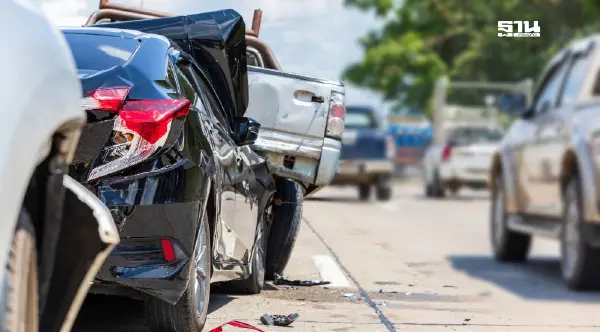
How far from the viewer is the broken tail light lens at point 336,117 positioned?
34.5ft

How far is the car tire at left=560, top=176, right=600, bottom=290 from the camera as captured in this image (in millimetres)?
10648

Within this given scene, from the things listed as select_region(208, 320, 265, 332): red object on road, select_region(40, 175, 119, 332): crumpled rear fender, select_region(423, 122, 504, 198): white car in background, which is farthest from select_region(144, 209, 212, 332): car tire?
select_region(423, 122, 504, 198): white car in background

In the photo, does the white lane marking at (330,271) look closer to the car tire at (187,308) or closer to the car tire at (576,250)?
the car tire at (576,250)

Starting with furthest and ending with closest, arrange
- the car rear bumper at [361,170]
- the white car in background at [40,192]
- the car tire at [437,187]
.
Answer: the car tire at [437,187]
the car rear bumper at [361,170]
the white car in background at [40,192]

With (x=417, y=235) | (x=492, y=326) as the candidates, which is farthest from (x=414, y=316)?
(x=417, y=235)

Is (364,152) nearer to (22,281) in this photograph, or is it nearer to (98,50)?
(98,50)

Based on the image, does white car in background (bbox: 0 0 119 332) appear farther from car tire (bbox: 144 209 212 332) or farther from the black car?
car tire (bbox: 144 209 212 332)

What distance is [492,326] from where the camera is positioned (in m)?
8.43

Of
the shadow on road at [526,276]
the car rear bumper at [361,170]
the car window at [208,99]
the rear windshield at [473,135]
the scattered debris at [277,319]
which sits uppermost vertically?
the car window at [208,99]

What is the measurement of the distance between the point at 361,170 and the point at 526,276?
15.0 m

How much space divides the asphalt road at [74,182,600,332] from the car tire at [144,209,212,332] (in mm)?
588

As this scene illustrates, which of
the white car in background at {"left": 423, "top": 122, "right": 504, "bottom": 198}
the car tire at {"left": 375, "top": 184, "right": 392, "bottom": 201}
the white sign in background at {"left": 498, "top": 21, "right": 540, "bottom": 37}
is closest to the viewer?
the white sign in background at {"left": 498, "top": 21, "right": 540, "bottom": 37}

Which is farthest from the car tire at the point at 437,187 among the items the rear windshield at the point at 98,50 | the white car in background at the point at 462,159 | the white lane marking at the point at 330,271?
the rear windshield at the point at 98,50

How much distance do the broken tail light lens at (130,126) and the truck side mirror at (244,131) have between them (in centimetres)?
175
